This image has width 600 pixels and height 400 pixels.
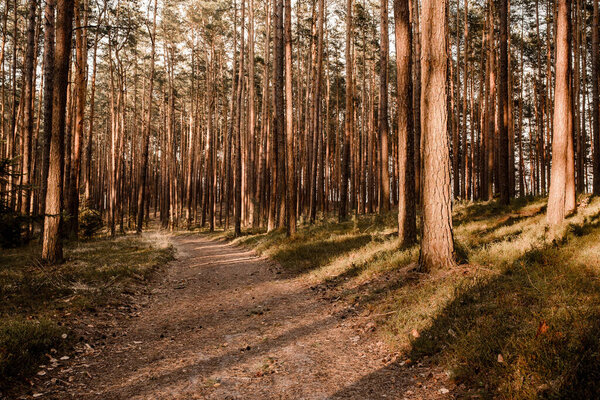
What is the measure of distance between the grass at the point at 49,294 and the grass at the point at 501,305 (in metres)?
4.29

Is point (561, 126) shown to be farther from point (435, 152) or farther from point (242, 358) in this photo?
point (242, 358)

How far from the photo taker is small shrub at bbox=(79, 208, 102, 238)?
58.6 ft

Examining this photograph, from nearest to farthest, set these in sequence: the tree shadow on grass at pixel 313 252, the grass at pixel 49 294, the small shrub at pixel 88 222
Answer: the grass at pixel 49 294 < the tree shadow on grass at pixel 313 252 < the small shrub at pixel 88 222

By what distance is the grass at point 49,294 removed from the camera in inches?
149

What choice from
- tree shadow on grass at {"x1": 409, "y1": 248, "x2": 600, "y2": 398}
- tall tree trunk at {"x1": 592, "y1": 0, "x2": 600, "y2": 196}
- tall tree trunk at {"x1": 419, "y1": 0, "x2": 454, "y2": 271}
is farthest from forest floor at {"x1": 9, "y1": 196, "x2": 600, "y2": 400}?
tall tree trunk at {"x1": 592, "y1": 0, "x2": 600, "y2": 196}

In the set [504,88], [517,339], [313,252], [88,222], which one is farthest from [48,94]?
[504,88]

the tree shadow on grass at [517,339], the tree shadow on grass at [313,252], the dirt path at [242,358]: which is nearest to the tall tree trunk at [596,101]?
the tree shadow on grass at [313,252]

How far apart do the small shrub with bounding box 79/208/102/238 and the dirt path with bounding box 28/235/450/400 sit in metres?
13.8

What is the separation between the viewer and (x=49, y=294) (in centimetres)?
619

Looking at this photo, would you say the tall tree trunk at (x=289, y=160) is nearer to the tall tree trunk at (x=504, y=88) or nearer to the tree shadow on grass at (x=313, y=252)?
the tree shadow on grass at (x=313, y=252)

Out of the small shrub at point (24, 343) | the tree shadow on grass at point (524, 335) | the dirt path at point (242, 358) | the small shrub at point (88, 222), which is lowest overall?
the dirt path at point (242, 358)

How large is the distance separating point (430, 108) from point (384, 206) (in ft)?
32.8

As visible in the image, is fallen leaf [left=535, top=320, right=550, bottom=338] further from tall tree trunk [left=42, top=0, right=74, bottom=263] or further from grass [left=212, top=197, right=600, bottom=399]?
tall tree trunk [left=42, top=0, right=74, bottom=263]

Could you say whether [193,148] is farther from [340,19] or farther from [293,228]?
[293,228]
